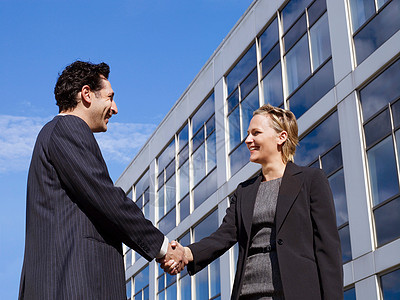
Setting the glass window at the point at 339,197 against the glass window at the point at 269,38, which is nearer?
the glass window at the point at 339,197

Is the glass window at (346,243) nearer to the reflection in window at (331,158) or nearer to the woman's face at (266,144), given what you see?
the reflection in window at (331,158)

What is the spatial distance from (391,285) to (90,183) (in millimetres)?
10718

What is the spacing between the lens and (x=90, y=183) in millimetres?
4117

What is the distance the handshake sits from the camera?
482cm

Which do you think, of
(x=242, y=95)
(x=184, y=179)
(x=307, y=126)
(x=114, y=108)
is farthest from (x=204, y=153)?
(x=114, y=108)

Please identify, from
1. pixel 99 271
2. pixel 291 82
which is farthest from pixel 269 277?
pixel 291 82

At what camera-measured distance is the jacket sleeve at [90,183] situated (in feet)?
13.5

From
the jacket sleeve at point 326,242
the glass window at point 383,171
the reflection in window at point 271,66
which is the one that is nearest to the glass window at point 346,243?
the glass window at point 383,171

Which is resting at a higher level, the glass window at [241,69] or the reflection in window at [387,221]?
the glass window at [241,69]

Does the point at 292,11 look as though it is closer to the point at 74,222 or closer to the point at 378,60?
the point at 378,60

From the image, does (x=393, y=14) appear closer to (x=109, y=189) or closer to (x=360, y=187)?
(x=360, y=187)

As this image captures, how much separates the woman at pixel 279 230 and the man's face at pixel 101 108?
44.9 inches

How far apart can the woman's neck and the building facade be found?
9.04 m

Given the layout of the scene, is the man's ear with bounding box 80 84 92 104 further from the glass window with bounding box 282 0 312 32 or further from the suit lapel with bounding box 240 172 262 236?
the glass window with bounding box 282 0 312 32
